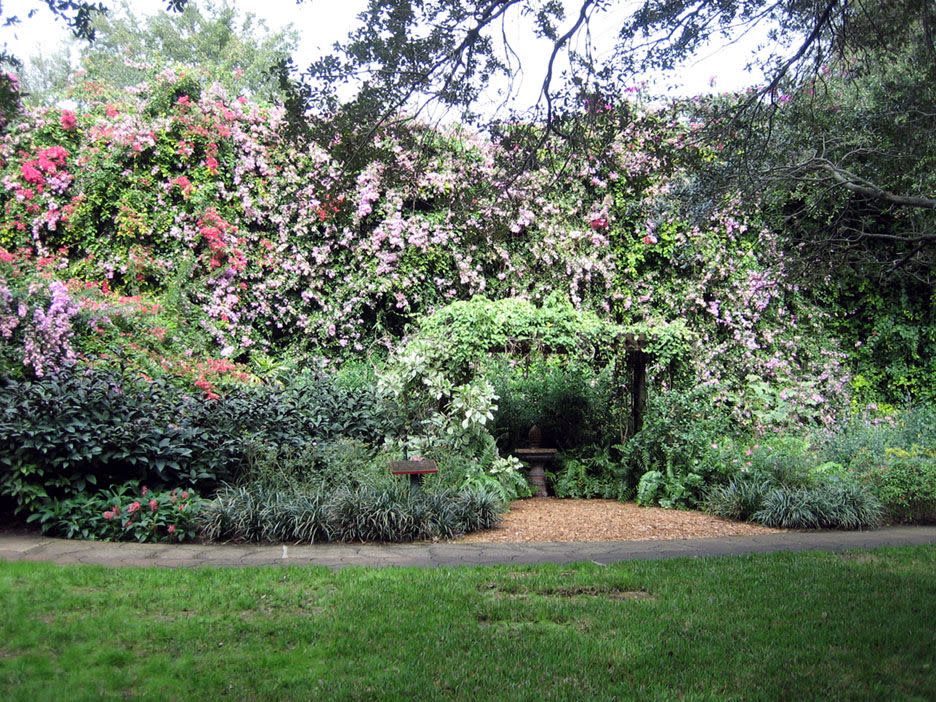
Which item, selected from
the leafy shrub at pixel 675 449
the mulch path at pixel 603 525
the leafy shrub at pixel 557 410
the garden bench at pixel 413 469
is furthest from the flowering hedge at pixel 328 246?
the garden bench at pixel 413 469

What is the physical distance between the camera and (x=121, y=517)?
5.40 meters

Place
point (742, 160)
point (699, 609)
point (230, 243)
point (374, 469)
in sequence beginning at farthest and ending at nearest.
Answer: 1. point (230, 243)
2. point (374, 469)
3. point (742, 160)
4. point (699, 609)

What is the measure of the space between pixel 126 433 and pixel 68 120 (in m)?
5.71

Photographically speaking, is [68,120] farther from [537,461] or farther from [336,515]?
[537,461]

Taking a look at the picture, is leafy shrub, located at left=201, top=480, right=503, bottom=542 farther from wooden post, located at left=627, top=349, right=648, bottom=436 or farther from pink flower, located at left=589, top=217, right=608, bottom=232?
pink flower, located at left=589, top=217, right=608, bottom=232

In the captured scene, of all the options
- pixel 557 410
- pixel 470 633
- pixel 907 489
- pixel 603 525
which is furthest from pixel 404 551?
pixel 907 489

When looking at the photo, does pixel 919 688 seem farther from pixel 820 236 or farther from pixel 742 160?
pixel 820 236

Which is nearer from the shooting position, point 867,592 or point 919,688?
point 919,688

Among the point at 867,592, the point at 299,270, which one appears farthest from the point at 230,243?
the point at 867,592

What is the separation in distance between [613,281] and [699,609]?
696 cm

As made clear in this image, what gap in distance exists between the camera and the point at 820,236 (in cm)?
834

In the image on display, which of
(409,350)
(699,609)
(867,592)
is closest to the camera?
(699,609)

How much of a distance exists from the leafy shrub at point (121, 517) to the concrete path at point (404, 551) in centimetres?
14

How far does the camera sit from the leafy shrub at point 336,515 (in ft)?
18.0
